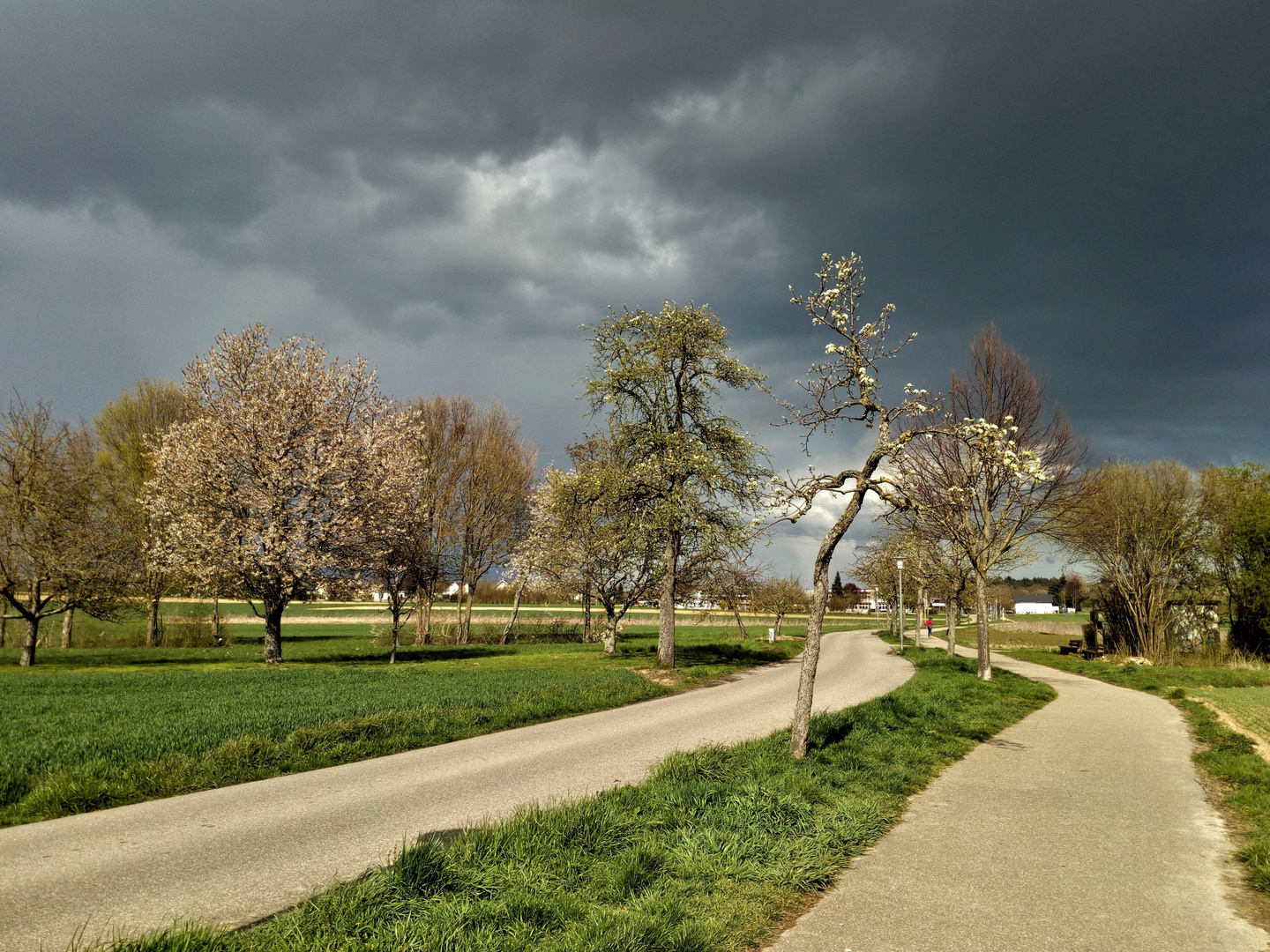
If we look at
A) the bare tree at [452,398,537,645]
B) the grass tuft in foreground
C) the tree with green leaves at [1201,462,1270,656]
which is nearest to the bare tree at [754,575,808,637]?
the bare tree at [452,398,537,645]

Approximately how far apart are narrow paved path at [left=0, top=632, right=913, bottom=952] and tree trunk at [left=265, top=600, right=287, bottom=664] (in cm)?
1754

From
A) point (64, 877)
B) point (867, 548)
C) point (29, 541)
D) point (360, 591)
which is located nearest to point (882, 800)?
point (64, 877)

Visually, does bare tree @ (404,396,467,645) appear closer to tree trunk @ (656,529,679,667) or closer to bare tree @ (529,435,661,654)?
bare tree @ (529,435,661,654)

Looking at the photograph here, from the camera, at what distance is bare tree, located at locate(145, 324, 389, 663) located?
85.3 ft

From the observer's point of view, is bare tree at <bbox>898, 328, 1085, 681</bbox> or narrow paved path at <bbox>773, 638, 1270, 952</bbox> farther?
bare tree at <bbox>898, 328, 1085, 681</bbox>

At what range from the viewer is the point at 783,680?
22.3 meters

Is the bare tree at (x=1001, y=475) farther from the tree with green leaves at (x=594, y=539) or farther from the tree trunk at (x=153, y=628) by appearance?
the tree trunk at (x=153, y=628)

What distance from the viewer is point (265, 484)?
1057 inches

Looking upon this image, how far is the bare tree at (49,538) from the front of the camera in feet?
88.2

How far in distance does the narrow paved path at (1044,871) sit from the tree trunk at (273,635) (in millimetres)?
24397

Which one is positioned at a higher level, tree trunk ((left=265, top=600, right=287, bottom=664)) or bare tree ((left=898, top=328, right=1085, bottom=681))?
bare tree ((left=898, top=328, right=1085, bottom=681))

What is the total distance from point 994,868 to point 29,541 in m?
34.3

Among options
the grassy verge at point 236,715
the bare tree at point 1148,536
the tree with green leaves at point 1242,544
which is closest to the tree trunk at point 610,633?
the grassy verge at point 236,715

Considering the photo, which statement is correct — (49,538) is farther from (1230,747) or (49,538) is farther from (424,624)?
(1230,747)
